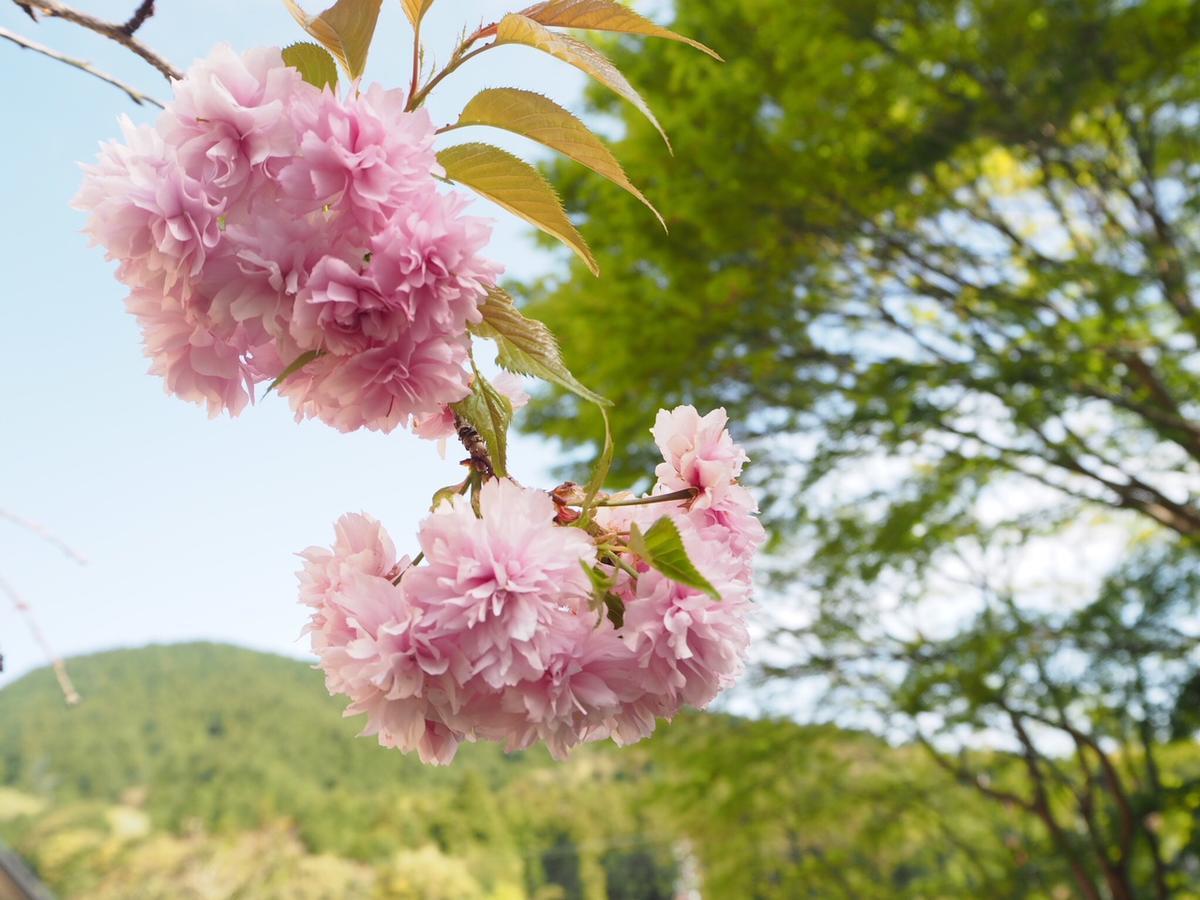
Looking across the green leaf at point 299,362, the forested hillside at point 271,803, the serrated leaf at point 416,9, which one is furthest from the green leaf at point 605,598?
the forested hillside at point 271,803

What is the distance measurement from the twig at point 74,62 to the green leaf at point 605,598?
324 millimetres

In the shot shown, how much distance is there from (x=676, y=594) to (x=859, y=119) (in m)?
3.21

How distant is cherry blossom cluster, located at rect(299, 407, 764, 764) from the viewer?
0.34m

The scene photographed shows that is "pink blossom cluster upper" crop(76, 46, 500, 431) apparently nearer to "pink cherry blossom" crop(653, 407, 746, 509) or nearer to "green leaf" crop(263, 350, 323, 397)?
"green leaf" crop(263, 350, 323, 397)

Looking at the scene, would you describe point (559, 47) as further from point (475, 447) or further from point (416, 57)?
point (475, 447)

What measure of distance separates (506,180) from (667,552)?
0.56ft

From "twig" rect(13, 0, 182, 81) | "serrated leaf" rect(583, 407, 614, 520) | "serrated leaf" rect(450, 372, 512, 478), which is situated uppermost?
"twig" rect(13, 0, 182, 81)

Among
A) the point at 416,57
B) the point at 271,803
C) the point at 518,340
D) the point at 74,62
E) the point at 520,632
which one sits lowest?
the point at 520,632

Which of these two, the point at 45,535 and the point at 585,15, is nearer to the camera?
the point at 585,15

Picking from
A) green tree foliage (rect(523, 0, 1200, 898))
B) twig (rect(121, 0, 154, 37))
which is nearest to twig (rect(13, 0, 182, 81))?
twig (rect(121, 0, 154, 37))

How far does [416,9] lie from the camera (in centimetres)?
39

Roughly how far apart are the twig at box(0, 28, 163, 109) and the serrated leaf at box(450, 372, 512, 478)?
24cm

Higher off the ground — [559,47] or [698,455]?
[559,47]

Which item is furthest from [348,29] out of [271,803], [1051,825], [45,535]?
[271,803]
